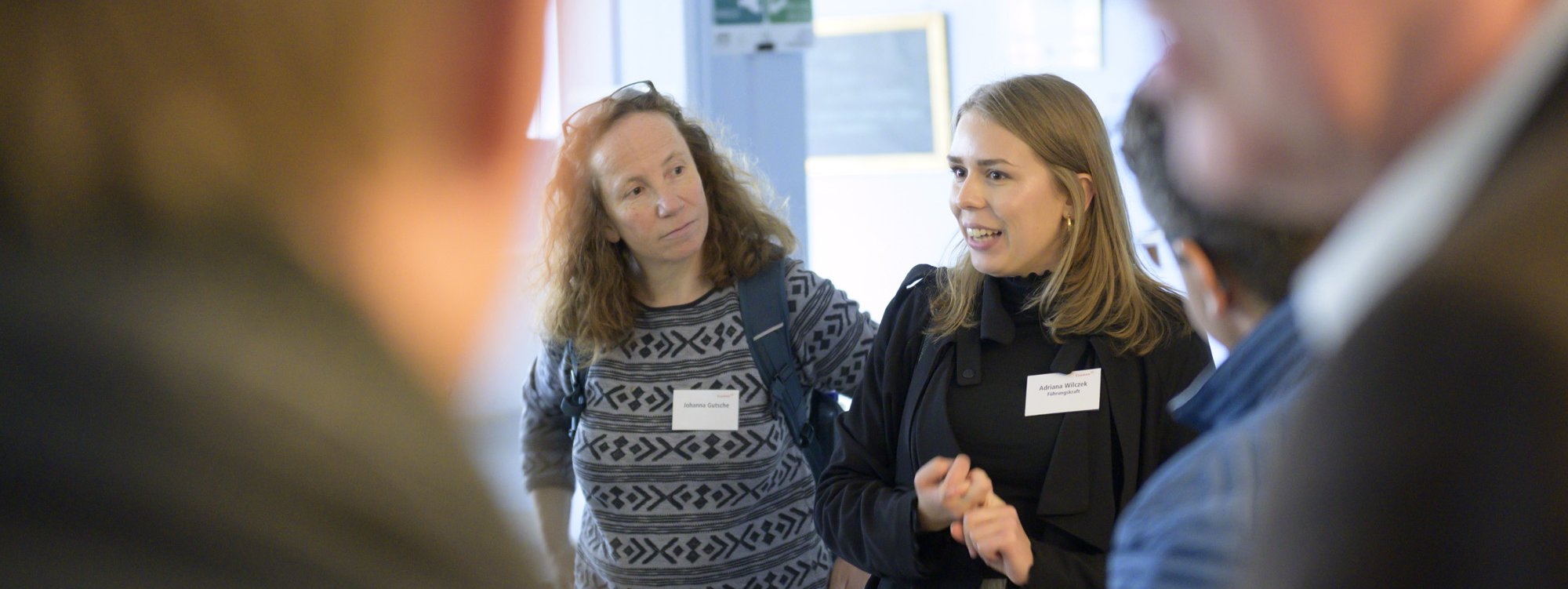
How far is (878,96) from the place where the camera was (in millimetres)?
4316

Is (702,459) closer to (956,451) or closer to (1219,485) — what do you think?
(956,451)

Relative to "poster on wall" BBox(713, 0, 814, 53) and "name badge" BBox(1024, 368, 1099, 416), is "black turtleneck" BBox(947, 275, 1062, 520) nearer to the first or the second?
"name badge" BBox(1024, 368, 1099, 416)

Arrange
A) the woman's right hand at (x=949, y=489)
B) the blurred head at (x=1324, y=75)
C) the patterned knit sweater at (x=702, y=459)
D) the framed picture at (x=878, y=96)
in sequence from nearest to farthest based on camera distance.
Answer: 1. the blurred head at (x=1324, y=75)
2. the woman's right hand at (x=949, y=489)
3. the patterned knit sweater at (x=702, y=459)
4. the framed picture at (x=878, y=96)

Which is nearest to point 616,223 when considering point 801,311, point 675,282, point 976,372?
point 675,282

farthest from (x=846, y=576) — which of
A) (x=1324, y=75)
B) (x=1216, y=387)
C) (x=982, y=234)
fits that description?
(x=1324, y=75)

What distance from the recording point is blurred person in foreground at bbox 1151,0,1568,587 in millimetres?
475

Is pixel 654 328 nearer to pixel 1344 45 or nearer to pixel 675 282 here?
pixel 675 282

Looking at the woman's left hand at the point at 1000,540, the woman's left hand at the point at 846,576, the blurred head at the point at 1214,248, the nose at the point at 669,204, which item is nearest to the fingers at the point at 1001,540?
the woman's left hand at the point at 1000,540

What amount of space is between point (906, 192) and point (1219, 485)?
3.69 m

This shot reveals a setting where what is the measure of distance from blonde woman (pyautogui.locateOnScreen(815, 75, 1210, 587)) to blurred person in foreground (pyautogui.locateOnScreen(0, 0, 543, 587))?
149cm

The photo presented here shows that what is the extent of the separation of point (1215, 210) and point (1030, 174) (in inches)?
57.1

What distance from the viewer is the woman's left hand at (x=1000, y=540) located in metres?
1.87

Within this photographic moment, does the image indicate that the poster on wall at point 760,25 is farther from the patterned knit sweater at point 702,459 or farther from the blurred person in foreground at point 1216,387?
the blurred person in foreground at point 1216,387

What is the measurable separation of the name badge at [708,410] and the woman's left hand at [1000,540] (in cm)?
80
